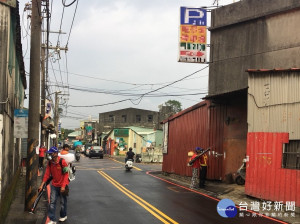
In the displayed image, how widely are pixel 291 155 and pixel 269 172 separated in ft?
3.63

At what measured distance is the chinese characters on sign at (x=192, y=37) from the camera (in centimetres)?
1911

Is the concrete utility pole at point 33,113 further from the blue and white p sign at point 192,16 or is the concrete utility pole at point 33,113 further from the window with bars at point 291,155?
the blue and white p sign at point 192,16

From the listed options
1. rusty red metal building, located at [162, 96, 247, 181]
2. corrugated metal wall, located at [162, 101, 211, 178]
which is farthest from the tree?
rusty red metal building, located at [162, 96, 247, 181]

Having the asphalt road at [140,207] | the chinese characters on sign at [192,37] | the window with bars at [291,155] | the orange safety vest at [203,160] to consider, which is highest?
the chinese characters on sign at [192,37]

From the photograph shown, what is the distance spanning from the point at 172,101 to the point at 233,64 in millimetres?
71006

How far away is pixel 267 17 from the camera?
18750mm

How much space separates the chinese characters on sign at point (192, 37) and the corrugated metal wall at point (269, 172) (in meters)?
6.16

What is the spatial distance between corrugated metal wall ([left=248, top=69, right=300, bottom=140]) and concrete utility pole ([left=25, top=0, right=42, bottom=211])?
7.44 meters

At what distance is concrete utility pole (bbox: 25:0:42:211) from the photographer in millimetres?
11368

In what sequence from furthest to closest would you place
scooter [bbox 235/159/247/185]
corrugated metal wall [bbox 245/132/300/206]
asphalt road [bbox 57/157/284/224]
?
scooter [bbox 235/159/247/185] → corrugated metal wall [bbox 245/132/300/206] → asphalt road [bbox 57/157/284/224]

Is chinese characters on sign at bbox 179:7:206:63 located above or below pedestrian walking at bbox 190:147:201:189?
above

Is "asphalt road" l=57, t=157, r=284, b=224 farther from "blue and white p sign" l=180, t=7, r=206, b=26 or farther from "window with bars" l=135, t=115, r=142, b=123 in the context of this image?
"window with bars" l=135, t=115, r=142, b=123

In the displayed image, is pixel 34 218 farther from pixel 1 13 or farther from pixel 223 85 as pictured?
pixel 223 85

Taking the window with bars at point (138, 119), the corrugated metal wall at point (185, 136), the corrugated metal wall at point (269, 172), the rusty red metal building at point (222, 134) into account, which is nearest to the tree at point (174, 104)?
the window with bars at point (138, 119)
